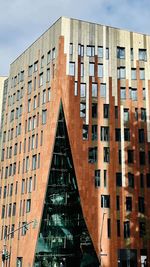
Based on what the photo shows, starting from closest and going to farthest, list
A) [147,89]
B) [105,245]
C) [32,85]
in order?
[105,245]
[147,89]
[32,85]

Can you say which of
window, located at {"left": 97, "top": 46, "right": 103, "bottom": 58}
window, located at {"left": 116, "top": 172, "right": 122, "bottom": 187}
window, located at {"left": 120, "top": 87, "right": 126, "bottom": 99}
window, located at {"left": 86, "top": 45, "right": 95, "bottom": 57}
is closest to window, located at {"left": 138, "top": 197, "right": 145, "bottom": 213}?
window, located at {"left": 116, "top": 172, "right": 122, "bottom": 187}

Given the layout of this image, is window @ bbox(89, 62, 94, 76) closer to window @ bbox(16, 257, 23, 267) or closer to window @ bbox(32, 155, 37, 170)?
window @ bbox(32, 155, 37, 170)

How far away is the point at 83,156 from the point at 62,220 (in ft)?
33.1

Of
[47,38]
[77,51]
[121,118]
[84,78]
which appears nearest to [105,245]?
[121,118]

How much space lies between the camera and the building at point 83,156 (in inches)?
2463

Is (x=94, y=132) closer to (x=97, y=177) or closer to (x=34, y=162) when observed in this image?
(x=97, y=177)

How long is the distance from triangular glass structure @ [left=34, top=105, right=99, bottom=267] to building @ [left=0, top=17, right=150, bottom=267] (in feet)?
0.48

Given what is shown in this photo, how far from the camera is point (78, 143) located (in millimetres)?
64750

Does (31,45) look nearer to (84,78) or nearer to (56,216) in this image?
(84,78)

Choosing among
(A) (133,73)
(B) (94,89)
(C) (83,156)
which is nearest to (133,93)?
(A) (133,73)

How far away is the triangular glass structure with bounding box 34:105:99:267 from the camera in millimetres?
62594

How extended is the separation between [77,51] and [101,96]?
8.30 m

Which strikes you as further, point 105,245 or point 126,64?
point 126,64

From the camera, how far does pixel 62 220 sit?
212 feet
